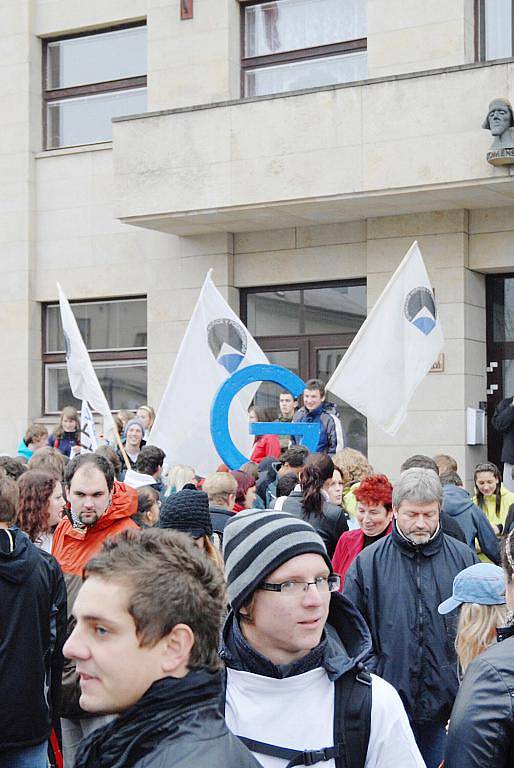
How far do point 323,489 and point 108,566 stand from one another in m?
5.08

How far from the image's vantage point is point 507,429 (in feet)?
44.3

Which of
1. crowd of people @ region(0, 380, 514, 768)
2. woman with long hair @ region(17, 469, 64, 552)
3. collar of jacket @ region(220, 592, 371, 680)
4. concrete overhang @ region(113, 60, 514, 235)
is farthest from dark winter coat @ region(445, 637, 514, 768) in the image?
concrete overhang @ region(113, 60, 514, 235)

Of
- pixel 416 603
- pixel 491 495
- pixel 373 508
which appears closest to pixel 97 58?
pixel 491 495

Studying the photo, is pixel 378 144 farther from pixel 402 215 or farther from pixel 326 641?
pixel 326 641

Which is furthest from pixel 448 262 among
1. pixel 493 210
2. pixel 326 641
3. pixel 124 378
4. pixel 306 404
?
→ pixel 326 641

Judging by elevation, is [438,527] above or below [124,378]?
below

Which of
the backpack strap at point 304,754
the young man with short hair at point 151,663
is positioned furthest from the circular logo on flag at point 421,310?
the young man with short hair at point 151,663

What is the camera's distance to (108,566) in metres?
2.38

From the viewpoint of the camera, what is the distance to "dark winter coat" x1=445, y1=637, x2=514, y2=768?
2.61 meters

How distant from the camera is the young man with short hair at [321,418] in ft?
37.4

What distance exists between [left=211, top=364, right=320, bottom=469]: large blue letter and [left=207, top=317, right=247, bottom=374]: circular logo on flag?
0.66 m

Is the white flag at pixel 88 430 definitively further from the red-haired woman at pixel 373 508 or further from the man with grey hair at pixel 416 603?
the man with grey hair at pixel 416 603

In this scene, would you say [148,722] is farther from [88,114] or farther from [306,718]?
[88,114]

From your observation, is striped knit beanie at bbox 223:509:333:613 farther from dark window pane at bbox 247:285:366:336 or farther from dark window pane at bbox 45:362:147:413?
dark window pane at bbox 45:362:147:413
